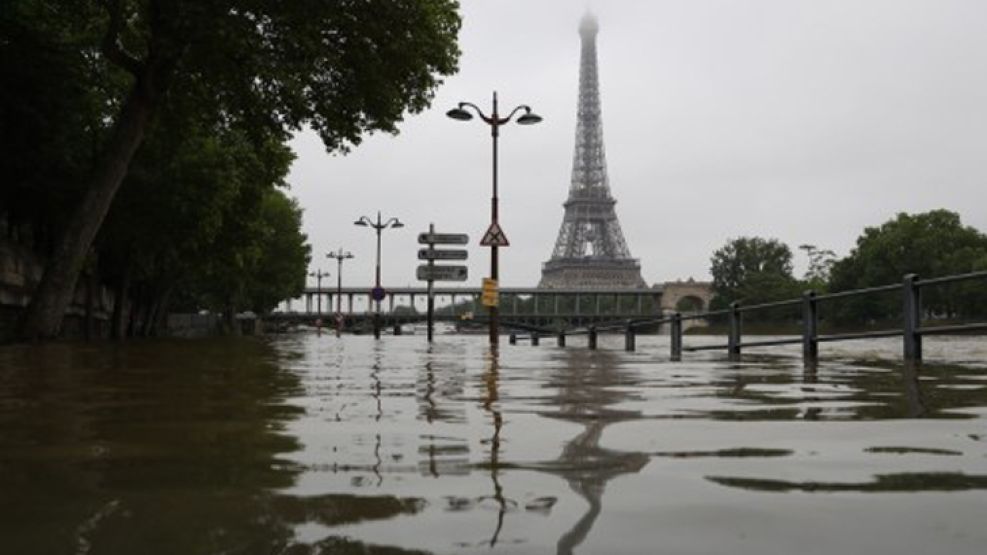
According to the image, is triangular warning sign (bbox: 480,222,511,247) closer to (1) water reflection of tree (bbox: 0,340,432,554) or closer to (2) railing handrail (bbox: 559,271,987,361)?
(2) railing handrail (bbox: 559,271,987,361)

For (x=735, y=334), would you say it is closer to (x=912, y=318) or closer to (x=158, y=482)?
(x=912, y=318)

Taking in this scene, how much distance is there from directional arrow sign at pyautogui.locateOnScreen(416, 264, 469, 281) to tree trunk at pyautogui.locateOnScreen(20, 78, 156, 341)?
470 inches

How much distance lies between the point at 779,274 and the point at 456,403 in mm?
139912

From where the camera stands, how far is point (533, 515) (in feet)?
7.13

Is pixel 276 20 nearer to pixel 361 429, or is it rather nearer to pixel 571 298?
pixel 361 429

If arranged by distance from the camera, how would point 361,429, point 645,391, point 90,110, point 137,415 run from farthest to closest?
point 90,110 < point 645,391 < point 137,415 < point 361,429

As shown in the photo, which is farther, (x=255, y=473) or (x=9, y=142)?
(x=9, y=142)

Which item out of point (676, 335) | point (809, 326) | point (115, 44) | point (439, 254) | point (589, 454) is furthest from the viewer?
point (439, 254)

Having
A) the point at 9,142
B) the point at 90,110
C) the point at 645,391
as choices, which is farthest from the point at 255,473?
the point at 90,110

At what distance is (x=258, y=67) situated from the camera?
734 inches

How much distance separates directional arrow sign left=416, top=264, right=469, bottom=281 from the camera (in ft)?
97.1

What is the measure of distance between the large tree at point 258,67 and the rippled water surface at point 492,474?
13.8 m

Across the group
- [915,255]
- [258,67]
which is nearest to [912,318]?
[258,67]

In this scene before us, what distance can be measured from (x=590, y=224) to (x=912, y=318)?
120 metres
